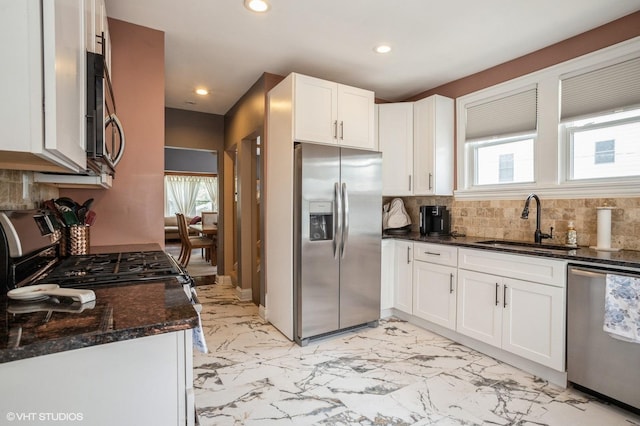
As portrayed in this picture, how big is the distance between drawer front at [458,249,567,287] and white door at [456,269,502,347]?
68 millimetres

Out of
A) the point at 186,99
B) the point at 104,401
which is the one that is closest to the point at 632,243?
the point at 104,401

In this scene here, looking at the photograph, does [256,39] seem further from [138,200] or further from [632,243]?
[632,243]

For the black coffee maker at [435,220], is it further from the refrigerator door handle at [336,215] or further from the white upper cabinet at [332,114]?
the refrigerator door handle at [336,215]

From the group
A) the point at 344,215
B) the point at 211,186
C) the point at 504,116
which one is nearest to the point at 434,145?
the point at 504,116

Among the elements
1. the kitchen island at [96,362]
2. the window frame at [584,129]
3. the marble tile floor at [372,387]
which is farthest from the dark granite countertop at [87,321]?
the window frame at [584,129]

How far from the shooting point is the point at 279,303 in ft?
10.2

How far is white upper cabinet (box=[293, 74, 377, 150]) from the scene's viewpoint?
2.90m

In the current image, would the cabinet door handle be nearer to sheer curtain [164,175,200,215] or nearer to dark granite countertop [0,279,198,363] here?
dark granite countertop [0,279,198,363]

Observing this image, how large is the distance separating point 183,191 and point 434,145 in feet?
29.9

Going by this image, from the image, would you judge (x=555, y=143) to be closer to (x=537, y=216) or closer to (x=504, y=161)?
(x=504, y=161)

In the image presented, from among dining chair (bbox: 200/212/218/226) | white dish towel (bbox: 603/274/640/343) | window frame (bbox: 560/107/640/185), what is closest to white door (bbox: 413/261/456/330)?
white dish towel (bbox: 603/274/640/343)

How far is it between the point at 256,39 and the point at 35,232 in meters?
2.13

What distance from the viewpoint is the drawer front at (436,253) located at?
9.48 ft

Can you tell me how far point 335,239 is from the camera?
2977mm
